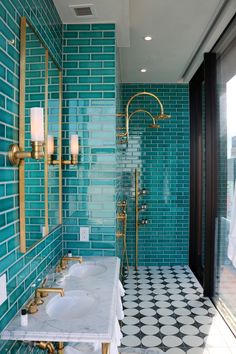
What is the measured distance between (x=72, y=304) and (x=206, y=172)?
7.24 ft

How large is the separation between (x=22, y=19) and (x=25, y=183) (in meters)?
0.82

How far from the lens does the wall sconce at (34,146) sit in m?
1.35

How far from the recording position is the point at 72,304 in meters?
1.65

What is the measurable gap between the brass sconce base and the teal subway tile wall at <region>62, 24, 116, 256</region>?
0.98 meters

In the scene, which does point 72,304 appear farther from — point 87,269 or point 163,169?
point 163,169

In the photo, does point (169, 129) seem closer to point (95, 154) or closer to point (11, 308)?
point (95, 154)

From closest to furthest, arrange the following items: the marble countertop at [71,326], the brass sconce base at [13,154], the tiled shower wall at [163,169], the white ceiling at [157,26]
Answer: the marble countertop at [71,326] → the brass sconce base at [13,154] → the white ceiling at [157,26] → the tiled shower wall at [163,169]

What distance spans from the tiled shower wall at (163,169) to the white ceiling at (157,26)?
578 mm

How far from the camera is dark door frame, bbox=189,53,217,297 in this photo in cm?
325

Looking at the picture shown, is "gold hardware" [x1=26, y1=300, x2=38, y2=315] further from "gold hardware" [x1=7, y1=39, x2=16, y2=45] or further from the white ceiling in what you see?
the white ceiling

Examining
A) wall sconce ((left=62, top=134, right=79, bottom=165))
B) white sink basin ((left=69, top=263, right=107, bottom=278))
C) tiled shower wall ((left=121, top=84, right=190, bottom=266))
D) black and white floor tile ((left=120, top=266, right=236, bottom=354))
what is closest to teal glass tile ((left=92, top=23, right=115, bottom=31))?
wall sconce ((left=62, top=134, right=79, bottom=165))

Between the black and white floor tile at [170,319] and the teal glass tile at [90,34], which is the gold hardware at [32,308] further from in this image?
the teal glass tile at [90,34]

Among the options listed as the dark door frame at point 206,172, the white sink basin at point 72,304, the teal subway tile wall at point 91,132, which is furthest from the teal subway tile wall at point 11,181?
the dark door frame at point 206,172

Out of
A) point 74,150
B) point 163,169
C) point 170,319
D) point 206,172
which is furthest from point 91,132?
point 163,169
